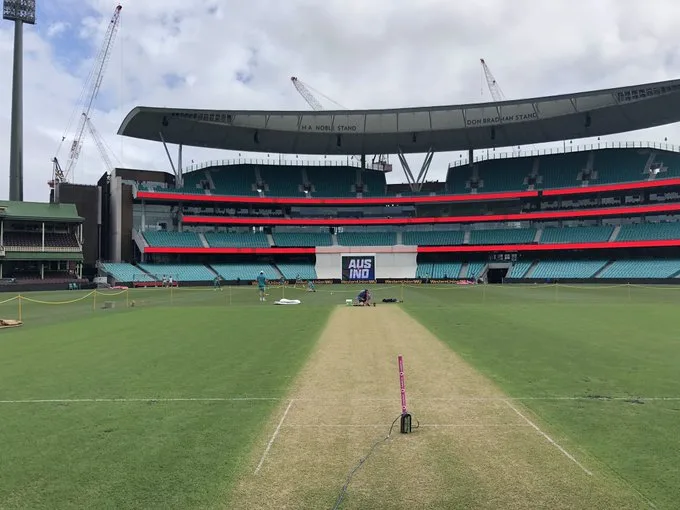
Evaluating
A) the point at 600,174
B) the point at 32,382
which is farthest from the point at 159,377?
the point at 600,174

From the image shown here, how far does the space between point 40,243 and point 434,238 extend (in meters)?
64.2

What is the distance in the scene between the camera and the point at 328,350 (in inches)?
608

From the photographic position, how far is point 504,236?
257 ft

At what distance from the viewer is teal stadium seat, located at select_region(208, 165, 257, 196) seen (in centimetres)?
8788

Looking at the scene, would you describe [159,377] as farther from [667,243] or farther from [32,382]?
[667,243]

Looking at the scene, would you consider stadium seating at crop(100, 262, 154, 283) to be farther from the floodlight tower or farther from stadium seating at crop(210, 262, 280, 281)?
the floodlight tower

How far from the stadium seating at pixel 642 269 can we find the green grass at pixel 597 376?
44199mm

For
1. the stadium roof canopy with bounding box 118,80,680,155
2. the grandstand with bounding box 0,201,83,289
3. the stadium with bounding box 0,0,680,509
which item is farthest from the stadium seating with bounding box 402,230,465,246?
the grandstand with bounding box 0,201,83,289

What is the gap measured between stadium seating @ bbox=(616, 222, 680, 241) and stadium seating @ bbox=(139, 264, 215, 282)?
2581 inches

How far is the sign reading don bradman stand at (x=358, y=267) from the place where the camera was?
79875 millimetres

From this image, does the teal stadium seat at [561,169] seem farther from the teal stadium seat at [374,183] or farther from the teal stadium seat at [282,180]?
the teal stadium seat at [282,180]

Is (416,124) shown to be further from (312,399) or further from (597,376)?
(312,399)

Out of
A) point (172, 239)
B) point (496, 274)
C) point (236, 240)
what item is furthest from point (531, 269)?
point (172, 239)

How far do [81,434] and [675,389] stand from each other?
40.4ft
